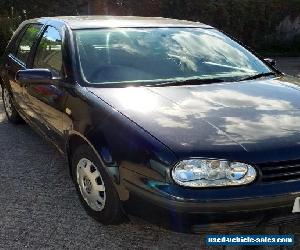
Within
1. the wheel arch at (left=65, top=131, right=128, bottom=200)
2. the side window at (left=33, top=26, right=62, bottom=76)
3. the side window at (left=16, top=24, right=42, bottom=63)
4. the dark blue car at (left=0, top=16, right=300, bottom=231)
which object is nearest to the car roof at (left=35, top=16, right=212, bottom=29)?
the dark blue car at (left=0, top=16, right=300, bottom=231)

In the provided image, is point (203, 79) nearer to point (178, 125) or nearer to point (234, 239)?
point (178, 125)

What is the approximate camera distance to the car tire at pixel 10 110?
565 centimetres

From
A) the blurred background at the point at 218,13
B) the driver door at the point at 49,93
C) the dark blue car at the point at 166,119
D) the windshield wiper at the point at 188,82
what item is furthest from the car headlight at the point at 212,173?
the blurred background at the point at 218,13

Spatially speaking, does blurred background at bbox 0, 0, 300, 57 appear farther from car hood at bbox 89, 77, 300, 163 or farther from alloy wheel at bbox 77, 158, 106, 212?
car hood at bbox 89, 77, 300, 163

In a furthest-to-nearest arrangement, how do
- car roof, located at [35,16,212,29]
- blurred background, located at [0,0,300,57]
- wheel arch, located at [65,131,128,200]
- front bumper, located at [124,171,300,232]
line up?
blurred background, located at [0,0,300,57] < car roof, located at [35,16,212,29] < wheel arch, located at [65,131,128,200] < front bumper, located at [124,171,300,232]

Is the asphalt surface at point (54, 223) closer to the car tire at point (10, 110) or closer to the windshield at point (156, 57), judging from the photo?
the windshield at point (156, 57)

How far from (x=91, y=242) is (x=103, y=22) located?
82.0 inches

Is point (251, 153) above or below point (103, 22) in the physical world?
below

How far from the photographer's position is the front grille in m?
2.48

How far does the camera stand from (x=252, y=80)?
3.70 meters

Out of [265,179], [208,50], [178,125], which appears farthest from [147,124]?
[208,50]

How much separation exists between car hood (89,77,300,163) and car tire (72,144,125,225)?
41 centimetres

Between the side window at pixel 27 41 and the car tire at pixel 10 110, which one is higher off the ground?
the side window at pixel 27 41

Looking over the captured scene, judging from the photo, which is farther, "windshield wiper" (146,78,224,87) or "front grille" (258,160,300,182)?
"windshield wiper" (146,78,224,87)
